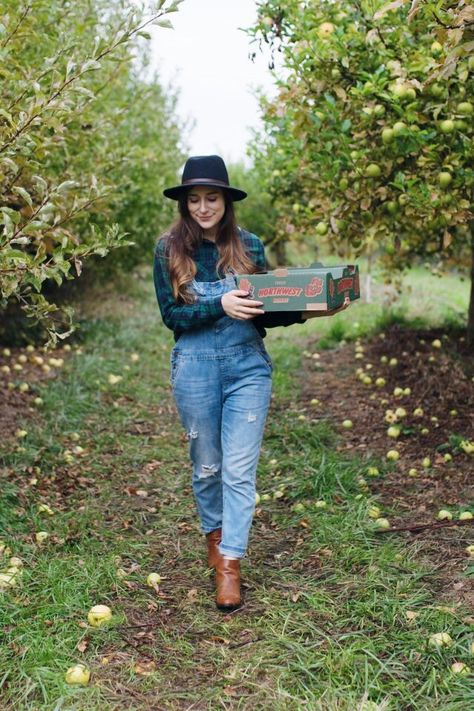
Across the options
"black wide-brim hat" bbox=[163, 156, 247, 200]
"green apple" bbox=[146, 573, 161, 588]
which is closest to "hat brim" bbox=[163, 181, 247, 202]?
"black wide-brim hat" bbox=[163, 156, 247, 200]

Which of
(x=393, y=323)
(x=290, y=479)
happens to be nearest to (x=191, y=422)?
(x=290, y=479)

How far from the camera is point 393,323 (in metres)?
8.59

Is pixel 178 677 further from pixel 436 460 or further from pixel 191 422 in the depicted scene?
pixel 436 460

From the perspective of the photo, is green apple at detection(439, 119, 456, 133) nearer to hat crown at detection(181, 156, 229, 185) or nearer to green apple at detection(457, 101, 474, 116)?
green apple at detection(457, 101, 474, 116)

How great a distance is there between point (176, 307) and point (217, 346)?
244mm

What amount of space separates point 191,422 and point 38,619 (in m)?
1.01

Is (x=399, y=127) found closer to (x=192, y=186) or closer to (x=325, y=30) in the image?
(x=325, y=30)

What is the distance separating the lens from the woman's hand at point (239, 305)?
2.99 meters

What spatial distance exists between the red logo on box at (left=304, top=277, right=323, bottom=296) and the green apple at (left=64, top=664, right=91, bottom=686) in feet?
5.30

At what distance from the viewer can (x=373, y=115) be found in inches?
164

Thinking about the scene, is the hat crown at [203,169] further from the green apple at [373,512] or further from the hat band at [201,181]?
the green apple at [373,512]

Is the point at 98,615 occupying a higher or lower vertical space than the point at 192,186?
lower

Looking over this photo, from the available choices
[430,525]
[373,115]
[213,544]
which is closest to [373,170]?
[373,115]

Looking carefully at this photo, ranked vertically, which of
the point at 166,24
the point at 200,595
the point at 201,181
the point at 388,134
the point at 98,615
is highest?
the point at 166,24
